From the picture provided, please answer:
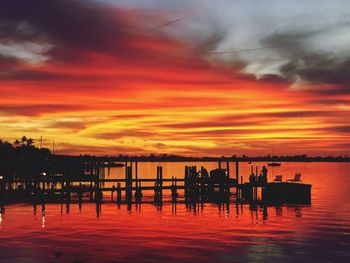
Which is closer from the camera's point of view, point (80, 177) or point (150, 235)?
point (150, 235)

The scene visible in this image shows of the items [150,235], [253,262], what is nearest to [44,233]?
[150,235]

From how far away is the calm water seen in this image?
26.6m

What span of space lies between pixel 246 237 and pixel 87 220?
13.0 meters

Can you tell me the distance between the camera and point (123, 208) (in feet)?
164

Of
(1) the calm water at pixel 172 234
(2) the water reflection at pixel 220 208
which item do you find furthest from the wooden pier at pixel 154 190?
(1) the calm water at pixel 172 234

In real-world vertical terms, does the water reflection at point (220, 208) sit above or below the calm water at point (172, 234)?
above

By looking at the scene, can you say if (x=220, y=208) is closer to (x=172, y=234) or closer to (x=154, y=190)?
(x=154, y=190)

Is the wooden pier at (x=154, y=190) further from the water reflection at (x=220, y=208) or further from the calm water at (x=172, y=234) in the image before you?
the calm water at (x=172, y=234)

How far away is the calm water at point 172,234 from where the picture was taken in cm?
2664

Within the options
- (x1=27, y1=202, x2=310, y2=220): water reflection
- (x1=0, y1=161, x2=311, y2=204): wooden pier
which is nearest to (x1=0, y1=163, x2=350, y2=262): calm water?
(x1=27, y1=202, x2=310, y2=220): water reflection

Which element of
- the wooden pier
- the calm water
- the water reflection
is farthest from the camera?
the wooden pier

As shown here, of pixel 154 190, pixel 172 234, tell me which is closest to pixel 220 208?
pixel 154 190

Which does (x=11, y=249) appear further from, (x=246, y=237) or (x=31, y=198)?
(x=31, y=198)

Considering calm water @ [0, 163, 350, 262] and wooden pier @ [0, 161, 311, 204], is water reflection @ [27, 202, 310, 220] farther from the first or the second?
wooden pier @ [0, 161, 311, 204]
